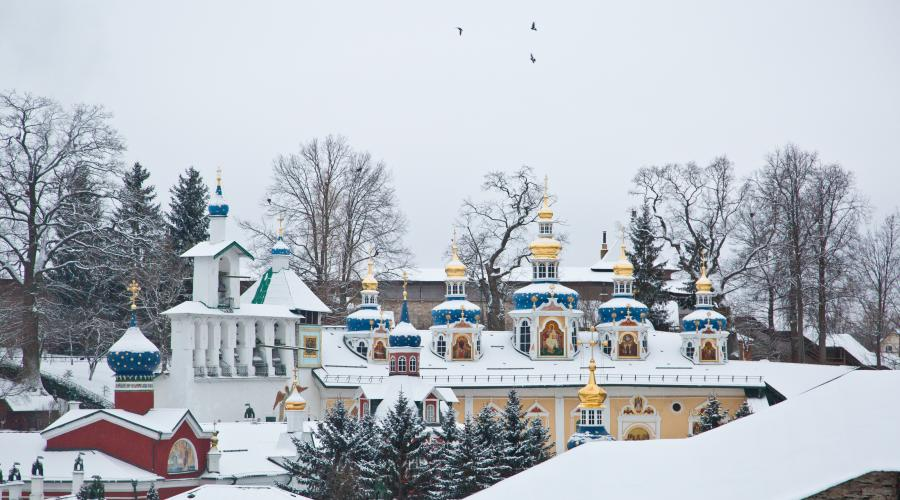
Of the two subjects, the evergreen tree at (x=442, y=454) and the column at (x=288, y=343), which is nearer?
the evergreen tree at (x=442, y=454)

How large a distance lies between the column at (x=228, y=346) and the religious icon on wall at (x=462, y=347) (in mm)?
9828

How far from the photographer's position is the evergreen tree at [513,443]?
40.9m

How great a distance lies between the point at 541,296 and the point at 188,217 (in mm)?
14146

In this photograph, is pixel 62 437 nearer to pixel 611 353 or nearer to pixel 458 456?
pixel 458 456

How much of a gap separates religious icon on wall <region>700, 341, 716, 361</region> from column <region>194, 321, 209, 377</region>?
740 inches

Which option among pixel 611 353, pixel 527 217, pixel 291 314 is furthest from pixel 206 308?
pixel 527 217

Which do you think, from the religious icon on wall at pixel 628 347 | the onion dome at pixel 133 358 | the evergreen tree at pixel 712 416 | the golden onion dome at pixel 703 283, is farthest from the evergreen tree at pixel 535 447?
the golden onion dome at pixel 703 283

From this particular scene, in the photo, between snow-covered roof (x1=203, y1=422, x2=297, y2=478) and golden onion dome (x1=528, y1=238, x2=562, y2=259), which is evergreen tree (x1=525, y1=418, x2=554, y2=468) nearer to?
snow-covered roof (x1=203, y1=422, x2=297, y2=478)

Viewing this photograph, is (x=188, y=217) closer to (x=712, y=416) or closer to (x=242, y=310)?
(x=242, y=310)

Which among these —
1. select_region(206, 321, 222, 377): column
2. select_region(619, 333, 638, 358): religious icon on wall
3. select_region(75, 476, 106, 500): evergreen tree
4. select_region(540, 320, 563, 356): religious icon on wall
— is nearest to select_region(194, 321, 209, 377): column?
select_region(206, 321, 222, 377): column

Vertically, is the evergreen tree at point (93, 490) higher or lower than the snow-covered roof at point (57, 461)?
lower

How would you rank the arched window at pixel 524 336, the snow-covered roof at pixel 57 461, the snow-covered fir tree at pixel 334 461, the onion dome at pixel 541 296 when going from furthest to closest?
the onion dome at pixel 541 296 → the arched window at pixel 524 336 → the snow-covered fir tree at pixel 334 461 → the snow-covered roof at pixel 57 461

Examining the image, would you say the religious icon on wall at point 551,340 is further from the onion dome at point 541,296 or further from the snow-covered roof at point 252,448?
the snow-covered roof at point 252,448

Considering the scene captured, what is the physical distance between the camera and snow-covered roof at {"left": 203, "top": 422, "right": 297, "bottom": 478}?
40.8 meters
